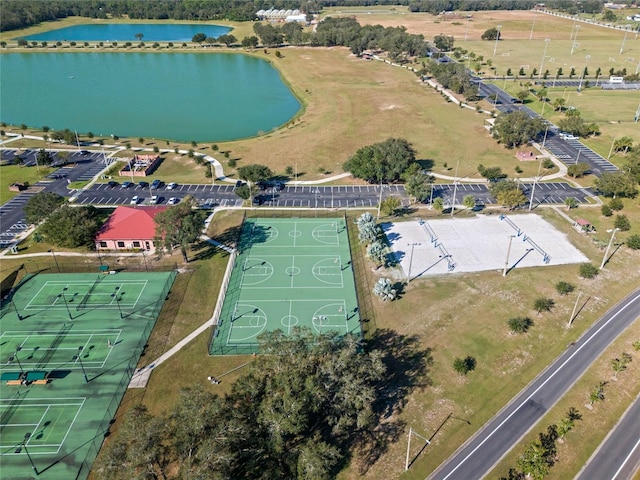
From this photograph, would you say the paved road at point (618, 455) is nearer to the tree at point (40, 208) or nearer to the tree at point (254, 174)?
the tree at point (254, 174)

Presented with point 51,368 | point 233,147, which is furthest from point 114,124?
point 51,368

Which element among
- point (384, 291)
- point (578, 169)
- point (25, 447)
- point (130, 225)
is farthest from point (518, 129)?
point (25, 447)

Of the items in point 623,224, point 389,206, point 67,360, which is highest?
point 389,206

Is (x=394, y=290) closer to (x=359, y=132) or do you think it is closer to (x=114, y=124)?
(x=359, y=132)

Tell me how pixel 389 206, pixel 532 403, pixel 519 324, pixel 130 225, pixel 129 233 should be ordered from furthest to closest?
pixel 389 206 < pixel 130 225 < pixel 129 233 < pixel 519 324 < pixel 532 403

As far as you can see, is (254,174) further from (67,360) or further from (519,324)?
(519,324)

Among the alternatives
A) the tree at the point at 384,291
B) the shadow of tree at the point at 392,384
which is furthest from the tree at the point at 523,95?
the shadow of tree at the point at 392,384

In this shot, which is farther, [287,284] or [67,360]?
[287,284]

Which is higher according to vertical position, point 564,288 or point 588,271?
point 588,271
